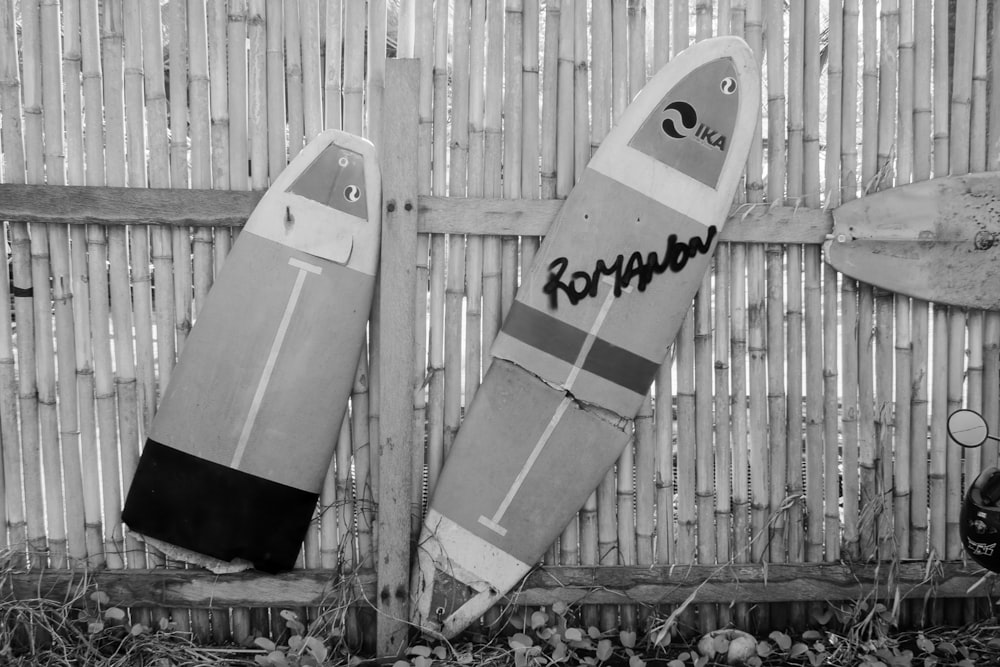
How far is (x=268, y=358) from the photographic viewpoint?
2080 millimetres

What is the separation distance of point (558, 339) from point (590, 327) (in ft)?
0.30

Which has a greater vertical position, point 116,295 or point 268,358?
point 116,295

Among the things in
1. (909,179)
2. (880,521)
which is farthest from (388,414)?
(909,179)

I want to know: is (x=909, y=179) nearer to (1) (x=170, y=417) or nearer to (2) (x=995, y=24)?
(2) (x=995, y=24)

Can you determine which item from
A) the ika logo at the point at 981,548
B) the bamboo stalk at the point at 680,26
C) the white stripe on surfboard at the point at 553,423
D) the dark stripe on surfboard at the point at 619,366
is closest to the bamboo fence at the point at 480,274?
the bamboo stalk at the point at 680,26

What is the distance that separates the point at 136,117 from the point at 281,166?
39 centimetres

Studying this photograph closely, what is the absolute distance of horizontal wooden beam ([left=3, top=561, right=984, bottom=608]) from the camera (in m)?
2.14

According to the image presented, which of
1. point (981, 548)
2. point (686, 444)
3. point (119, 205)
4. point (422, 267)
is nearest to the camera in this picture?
point (981, 548)

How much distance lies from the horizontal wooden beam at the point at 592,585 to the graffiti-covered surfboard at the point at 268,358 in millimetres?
151

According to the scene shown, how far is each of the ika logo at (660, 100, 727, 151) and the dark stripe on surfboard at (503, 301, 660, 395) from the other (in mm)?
588

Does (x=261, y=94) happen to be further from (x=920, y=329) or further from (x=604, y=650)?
(x=920, y=329)

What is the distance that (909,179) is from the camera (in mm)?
2236

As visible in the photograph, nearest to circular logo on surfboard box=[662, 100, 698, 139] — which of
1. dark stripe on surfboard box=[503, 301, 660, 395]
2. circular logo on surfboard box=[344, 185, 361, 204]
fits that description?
dark stripe on surfboard box=[503, 301, 660, 395]

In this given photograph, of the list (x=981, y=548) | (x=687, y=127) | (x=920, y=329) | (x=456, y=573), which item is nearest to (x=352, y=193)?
(x=687, y=127)
